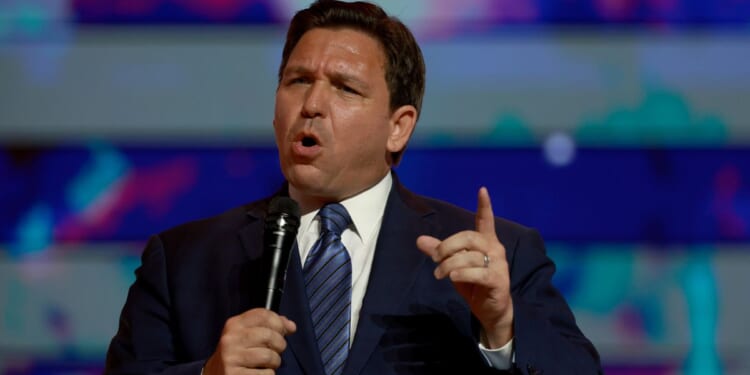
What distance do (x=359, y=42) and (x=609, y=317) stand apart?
3.72 feet

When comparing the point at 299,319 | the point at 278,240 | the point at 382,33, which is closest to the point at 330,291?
the point at 299,319

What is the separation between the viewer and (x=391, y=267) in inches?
75.1

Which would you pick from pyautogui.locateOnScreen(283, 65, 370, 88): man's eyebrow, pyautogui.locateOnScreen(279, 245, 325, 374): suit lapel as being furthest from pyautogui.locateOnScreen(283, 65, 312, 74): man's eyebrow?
pyautogui.locateOnScreen(279, 245, 325, 374): suit lapel

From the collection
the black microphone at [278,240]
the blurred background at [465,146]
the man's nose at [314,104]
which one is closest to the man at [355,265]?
the man's nose at [314,104]

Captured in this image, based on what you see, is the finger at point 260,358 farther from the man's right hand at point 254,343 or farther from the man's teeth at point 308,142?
the man's teeth at point 308,142

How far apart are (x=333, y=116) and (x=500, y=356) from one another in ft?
1.86

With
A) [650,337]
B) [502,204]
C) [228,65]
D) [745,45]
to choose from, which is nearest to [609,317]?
[650,337]

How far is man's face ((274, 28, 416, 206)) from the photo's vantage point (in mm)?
1962

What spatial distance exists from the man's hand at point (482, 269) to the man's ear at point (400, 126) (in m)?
0.50

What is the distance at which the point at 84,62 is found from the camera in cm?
292

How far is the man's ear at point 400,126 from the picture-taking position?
213 cm

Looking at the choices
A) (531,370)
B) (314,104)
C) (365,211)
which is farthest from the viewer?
(365,211)

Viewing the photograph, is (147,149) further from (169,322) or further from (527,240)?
(527,240)

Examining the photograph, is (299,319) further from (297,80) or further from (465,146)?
(465,146)
